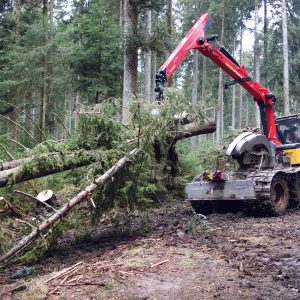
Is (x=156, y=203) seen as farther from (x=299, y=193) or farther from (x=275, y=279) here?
(x=275, y=279)

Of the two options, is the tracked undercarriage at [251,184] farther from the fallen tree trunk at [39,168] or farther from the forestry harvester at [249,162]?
the fallen tree trunk at [39,168]

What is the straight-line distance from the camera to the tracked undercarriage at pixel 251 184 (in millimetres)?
8508

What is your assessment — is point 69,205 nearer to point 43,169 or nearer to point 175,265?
point 43,169

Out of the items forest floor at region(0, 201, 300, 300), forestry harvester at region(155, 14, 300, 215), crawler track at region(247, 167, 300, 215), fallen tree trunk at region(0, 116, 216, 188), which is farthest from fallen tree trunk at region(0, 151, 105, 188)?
crawler track at region(247, 167, 300, 215)

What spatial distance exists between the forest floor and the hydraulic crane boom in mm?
2925

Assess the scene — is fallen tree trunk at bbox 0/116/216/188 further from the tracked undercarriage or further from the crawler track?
the crawler track

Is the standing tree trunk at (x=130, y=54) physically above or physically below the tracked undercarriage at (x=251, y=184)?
above

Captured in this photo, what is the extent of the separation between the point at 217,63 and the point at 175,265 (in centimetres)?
635

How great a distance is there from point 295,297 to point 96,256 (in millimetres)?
3001

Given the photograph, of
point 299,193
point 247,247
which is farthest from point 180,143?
point 247,247

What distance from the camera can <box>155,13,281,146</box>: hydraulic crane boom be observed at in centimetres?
869

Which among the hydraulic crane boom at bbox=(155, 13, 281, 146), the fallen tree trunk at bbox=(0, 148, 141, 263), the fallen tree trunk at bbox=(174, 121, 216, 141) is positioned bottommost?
the fallen tree trunk at bbox=(0, 148, 141, 263)

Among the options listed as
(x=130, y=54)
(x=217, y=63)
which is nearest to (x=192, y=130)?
(x=217, y=63)

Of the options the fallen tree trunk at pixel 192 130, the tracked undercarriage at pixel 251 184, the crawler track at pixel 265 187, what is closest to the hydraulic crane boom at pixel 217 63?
the fallen tree trunk at pixel 192 130
